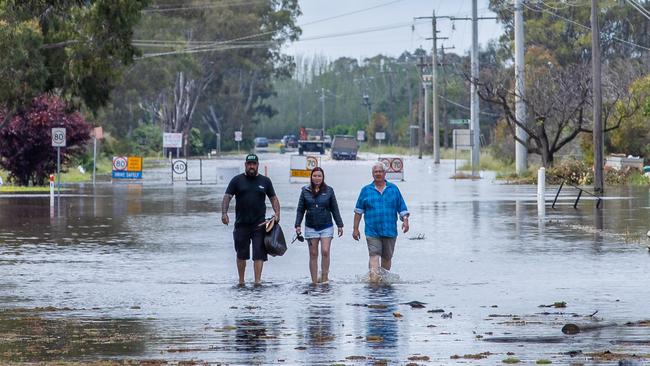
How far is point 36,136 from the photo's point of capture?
52.8 meters

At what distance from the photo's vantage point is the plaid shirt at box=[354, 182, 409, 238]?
18.2m

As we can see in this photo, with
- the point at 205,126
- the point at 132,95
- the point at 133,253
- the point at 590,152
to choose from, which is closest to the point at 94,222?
the point at 133,253

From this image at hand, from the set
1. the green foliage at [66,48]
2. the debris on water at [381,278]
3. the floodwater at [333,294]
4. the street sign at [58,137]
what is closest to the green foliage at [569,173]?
the green foliage at [66,48]

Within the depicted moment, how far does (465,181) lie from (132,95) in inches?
2145

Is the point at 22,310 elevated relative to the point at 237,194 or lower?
lower

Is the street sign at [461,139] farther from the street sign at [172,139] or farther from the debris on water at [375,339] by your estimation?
the debris on water at [375,339]

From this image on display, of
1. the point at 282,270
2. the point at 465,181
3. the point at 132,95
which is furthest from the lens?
the point at 132,95

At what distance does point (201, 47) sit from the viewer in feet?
372

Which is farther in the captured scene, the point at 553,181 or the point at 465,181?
the point at 465,181

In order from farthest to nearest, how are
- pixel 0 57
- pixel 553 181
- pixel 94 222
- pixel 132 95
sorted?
pixel 132 95 → pixel 553 181 → pixel 0 57 → pixel 94 222

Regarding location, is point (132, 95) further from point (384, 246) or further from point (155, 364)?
point (155, 364)

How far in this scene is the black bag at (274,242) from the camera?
18.5m

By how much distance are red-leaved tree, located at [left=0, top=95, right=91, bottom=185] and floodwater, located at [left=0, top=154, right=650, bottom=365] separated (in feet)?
63.4

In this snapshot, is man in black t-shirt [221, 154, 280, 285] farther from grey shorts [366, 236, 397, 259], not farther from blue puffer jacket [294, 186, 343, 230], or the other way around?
grey shorts [366, 236, 397, 259]
